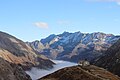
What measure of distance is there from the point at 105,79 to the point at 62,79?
26.2 meters

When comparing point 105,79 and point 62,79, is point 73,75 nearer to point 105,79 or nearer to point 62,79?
point 62,79

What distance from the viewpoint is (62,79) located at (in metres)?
193

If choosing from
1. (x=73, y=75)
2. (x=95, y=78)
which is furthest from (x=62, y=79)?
(x=95, y=78)

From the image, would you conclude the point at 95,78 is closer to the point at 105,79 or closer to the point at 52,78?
the point at 105,79

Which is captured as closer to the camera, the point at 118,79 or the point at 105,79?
the point at 105,79

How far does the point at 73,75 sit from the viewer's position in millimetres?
193625

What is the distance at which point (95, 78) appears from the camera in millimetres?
179125

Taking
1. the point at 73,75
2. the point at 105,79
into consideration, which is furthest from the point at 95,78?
the point at 73,75

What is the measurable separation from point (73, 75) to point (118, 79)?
2704 cm

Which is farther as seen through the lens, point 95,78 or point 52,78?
point 52,78

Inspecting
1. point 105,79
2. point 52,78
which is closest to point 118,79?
point 105,79

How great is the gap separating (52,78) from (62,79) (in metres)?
7.39

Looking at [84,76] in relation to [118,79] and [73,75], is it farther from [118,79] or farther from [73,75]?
[118,79]

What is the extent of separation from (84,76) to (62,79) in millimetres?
13353
